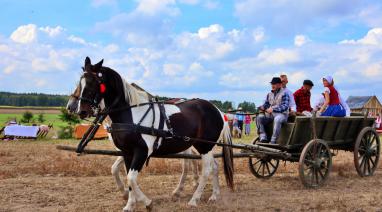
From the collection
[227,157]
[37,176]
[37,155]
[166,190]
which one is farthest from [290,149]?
[37,155]

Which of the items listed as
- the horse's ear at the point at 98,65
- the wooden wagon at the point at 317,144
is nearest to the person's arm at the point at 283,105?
the wooden wagon at the point at 317,144

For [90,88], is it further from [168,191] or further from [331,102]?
[331,102]

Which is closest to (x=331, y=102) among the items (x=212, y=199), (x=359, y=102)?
(x=212, y=199)

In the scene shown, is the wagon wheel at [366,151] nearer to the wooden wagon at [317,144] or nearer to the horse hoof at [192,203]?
the wooden wagon at [317,144]

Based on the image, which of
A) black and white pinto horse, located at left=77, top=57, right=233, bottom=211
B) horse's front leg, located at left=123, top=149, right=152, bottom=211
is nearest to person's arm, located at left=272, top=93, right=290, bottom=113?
black and white pinto horse, located at left=77, top=57, right=233, bottom=211

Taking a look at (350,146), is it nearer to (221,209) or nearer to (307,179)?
(307,179)

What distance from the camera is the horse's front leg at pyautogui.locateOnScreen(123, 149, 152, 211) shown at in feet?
19.6

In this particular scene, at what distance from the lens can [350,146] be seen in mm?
10188

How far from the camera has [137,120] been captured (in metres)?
6.25

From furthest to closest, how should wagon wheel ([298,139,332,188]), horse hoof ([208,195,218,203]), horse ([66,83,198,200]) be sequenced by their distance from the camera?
wagon wheel ([298,139,332,188]) → horse hoof ([208,195,218,203]) → horse ([66,83,198,200])

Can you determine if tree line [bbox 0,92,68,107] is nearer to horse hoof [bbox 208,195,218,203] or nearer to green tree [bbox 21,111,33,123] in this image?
green tree [bbox 21,111,33,123]

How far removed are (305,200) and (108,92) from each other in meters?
3.70

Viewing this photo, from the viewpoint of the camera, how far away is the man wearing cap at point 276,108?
28.4 feet

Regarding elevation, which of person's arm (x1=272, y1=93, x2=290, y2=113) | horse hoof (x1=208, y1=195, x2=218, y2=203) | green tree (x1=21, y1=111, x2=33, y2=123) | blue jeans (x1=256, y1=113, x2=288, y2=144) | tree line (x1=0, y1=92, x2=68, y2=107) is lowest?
horse hoof (x1=208, y1=195, x2=218, y2=203)
